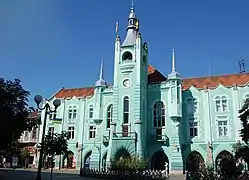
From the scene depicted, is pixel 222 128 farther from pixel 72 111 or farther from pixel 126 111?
pixel 72 111

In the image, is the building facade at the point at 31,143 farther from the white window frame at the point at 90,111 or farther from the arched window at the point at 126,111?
the arched window at the point at 126,111

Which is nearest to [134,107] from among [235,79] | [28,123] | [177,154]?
[177,154]

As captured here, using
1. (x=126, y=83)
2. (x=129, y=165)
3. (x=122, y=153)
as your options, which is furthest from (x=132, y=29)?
(x=129, y=165)

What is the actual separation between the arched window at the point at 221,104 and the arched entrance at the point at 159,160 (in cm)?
1032

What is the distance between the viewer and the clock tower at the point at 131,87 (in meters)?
45.9

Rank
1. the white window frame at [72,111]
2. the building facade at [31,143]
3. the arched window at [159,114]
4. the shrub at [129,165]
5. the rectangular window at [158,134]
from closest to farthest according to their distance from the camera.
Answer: the shrub at [129,165], the rectangular window at [158,134], the arched window at [159,114], the white window frame at [72,111], the building facade at [31,143]

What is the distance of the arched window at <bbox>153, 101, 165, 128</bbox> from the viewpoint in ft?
155

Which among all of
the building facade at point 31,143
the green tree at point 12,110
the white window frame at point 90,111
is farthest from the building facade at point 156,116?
the green tree at point 12,110

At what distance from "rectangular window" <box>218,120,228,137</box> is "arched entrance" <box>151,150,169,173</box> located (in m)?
8.51

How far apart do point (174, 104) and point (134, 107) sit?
581cm

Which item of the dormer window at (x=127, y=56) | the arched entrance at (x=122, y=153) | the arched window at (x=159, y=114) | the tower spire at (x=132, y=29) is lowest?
the arched entrance at (x=122, y=153)

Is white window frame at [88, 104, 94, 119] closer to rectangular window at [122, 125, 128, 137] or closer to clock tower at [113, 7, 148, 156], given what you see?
clock tower at [113, 7, 148, 156]

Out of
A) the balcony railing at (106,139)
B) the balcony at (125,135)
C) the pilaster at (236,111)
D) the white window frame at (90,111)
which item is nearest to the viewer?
the pilaster at (236,111)

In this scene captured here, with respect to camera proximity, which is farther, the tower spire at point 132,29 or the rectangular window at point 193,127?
the tower spire at point 132,29
